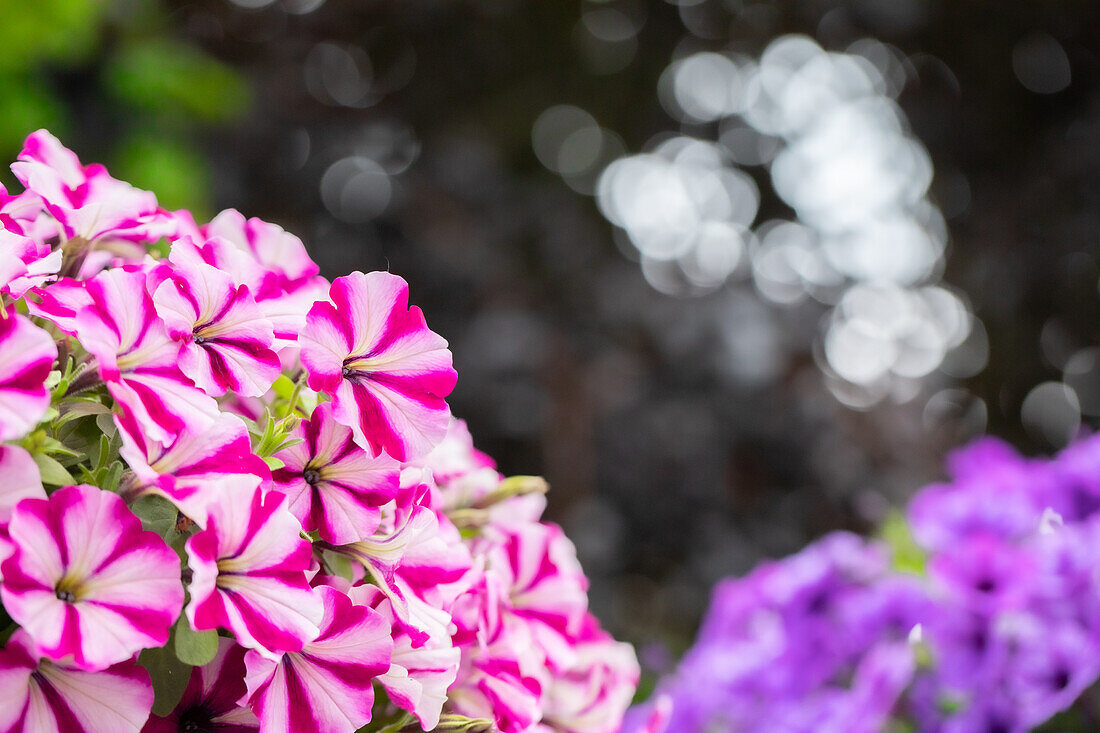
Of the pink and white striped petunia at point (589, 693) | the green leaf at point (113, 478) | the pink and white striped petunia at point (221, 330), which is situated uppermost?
the pink and white striped petunia at point (221, 330)

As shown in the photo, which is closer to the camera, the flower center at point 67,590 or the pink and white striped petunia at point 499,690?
the flower center at point 67,590

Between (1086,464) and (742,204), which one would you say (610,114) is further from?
(1086,464)

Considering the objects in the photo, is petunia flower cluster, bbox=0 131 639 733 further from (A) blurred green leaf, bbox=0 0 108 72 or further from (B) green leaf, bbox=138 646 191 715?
(A) blurred green leaf, bbox=0 0 108 72

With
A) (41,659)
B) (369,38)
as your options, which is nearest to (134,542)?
(41,659)

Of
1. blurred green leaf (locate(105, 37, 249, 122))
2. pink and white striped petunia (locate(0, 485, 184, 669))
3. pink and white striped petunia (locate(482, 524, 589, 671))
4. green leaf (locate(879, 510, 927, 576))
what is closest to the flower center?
pink and white striped petunia (locate(0, 485, 184, 669))

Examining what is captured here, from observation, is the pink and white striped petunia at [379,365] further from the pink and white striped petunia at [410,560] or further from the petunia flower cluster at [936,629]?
the petunia flower cluster at [936,629]

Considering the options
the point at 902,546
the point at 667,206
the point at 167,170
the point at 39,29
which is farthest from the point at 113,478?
the point at 667,206

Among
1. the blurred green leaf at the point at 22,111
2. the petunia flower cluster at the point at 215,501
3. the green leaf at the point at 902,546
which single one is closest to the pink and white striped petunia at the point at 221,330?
the petunia flower cluster at the point at 215,501
